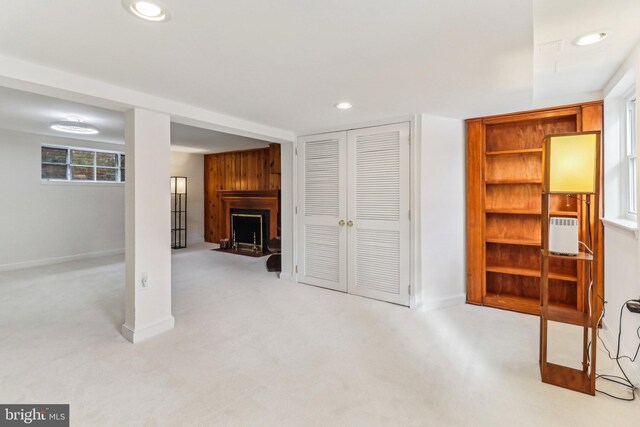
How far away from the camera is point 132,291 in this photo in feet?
8.79

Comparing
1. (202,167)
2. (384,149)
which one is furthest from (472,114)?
(202,167)

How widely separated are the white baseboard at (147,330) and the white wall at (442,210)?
2519 millimetres

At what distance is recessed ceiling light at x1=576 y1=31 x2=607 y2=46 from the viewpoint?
71.9 inches

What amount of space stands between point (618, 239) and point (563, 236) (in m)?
0.86

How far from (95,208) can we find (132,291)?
4411 mm

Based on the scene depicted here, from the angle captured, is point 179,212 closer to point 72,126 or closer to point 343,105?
point 72,126

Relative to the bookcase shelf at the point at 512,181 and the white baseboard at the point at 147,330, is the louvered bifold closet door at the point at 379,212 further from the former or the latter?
the white baseboard at the point at 147,330

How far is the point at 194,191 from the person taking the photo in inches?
309

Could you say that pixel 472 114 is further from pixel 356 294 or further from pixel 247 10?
pixel 247 10

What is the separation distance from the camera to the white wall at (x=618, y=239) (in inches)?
81.7

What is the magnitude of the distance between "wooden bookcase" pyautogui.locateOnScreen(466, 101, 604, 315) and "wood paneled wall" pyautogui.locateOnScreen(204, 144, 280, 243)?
381 cm

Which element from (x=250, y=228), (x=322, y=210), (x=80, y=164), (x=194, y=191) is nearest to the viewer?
(x=322, y=210)

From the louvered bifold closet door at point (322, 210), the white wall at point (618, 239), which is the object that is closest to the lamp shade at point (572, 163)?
the white wall at point (618, 239)

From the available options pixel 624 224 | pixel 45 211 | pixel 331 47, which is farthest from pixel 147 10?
pixel 45 211
